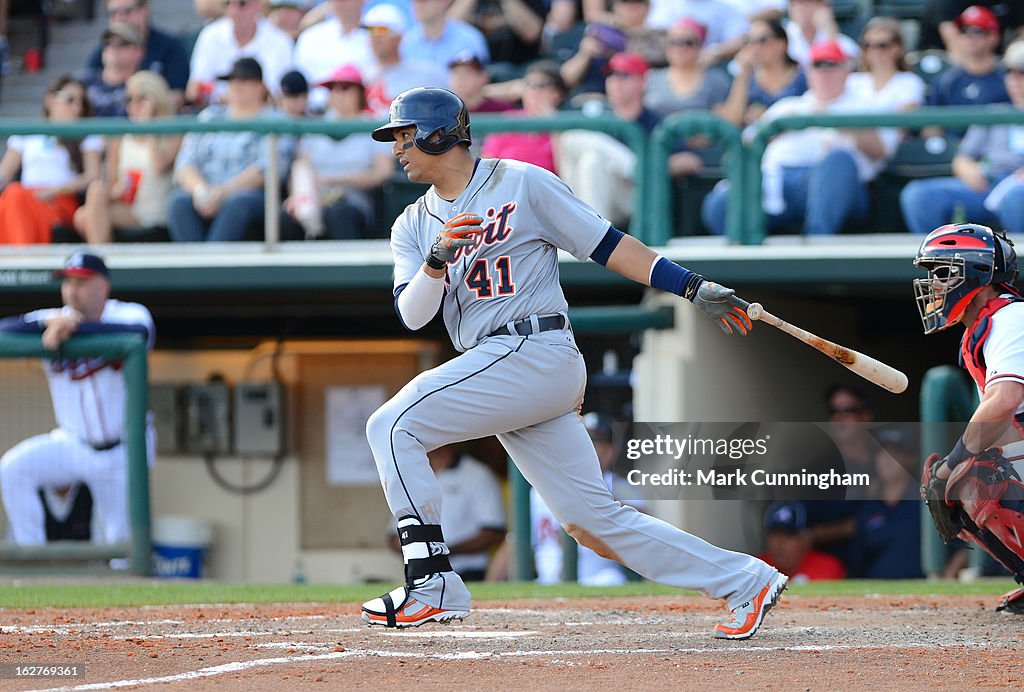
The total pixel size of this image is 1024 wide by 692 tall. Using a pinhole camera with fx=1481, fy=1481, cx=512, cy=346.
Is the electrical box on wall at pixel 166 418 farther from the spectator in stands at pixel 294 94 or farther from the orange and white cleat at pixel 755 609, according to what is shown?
the orange and white cleat at pixel 755 609

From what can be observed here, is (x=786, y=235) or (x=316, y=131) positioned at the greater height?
(x=316, y=131)

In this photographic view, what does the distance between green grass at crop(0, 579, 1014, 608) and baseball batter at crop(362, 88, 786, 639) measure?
1842mm

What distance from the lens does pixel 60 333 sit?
7809 mm

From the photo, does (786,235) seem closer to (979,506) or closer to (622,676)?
(979,506)

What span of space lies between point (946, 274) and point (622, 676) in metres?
1.81

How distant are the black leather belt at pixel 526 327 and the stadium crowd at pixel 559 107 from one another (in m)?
4.16

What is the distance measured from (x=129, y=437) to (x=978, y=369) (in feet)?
15.3

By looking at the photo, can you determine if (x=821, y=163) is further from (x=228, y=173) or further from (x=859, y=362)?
(x=859, y=362)

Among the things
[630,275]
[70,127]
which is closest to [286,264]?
[70,127]

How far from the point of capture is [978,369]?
15.5 ft

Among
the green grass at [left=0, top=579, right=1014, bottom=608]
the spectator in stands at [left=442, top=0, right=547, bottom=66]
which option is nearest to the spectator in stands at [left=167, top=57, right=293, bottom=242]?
the spectator in stands at [left=442, top=0, right=547, bottom=66]

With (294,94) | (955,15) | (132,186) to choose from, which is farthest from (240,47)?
(955,15)

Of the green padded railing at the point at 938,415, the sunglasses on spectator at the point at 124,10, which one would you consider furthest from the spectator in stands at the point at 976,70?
the sunglasses on spectator at the point at 124,10

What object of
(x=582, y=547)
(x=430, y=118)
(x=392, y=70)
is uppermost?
(x=392, y=70)
